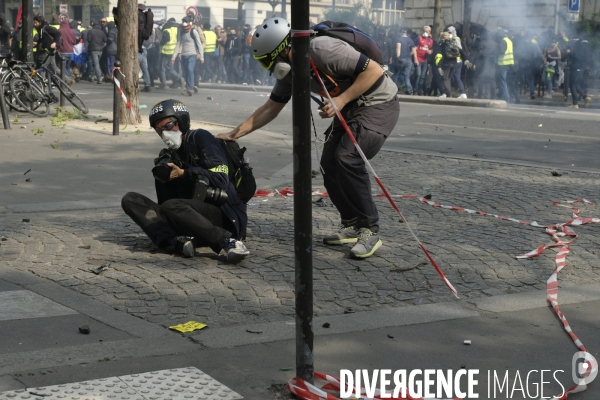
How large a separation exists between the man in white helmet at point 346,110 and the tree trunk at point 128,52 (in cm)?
789

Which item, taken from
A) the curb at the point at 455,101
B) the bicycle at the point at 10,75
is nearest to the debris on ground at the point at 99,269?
the bicycle at the point at 10,75

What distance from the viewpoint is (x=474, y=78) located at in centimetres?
2545

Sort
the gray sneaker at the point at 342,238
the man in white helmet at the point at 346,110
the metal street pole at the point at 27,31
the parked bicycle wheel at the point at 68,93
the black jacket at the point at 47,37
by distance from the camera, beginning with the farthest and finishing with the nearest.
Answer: the black jacket at the point at 47,37 < the metal street pole at the point at 27,31 < the parked bicycle wheel at the point at 68,93 < the gray sneaker at the point at 342,238 < the man in white helmet at the point at 346,110

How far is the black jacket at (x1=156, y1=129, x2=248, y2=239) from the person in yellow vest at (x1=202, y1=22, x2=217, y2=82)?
22.8 meters

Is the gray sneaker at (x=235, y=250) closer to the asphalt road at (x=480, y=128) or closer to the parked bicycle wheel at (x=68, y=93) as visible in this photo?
the asphalt road at (x=480, y=128)

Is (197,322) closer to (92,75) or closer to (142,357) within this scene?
(142,357)

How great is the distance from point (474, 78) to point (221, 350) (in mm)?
22028

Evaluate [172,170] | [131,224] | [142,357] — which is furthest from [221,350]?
[131,224]

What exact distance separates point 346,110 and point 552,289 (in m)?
1.82

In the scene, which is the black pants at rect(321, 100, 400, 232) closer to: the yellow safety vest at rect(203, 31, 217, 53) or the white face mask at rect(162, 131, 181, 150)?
the white face mask at rect(162, 131, 181, 150)

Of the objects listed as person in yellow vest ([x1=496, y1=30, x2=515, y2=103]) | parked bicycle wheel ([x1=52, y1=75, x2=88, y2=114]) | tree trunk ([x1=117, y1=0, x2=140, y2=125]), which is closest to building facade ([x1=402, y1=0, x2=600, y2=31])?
person in yellow vest ([x1=496, y1=30, x2=515, y2=103])

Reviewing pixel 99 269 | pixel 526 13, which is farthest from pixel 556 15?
pixel 99 269

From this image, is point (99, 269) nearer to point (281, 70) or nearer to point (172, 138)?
point (172, 138)

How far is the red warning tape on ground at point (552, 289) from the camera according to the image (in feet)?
12.4
